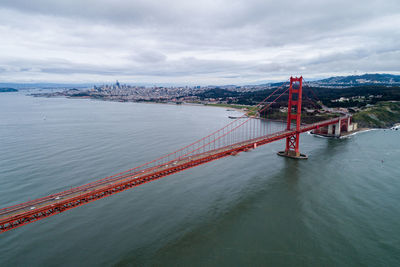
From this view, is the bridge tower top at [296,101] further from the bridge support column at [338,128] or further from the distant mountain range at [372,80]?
the distant mountain range at [372,80]

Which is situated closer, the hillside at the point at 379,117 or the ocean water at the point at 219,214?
the ocean water at the point at 219,214

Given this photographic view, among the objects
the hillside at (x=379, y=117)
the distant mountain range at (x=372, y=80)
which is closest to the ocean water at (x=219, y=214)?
the hillside at (x=379, y=117)

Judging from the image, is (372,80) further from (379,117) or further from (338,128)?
(338,128)

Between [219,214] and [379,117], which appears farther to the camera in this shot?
[379,117]

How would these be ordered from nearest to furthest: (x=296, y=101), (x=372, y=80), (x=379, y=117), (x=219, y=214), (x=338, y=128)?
(x=219, y=214)
(x=296, y=101)
(x=338, y=128)
(x=379, y=117)
(x=372, y=80)

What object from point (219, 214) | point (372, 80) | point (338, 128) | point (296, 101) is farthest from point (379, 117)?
point (372, 80)

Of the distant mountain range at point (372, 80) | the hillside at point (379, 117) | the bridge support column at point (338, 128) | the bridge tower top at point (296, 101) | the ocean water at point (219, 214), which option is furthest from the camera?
the distant mountain range at point (372, 80)

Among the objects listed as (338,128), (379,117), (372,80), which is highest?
(372,80)

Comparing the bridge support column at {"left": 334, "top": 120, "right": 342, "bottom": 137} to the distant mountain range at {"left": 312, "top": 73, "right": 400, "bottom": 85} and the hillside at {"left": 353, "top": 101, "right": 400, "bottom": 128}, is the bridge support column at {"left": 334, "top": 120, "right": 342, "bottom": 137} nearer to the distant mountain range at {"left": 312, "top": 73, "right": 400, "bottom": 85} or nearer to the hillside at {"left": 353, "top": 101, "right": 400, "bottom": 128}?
the hillside at {"left": 353, "top": 101, "right": 400, "bottom": 128}

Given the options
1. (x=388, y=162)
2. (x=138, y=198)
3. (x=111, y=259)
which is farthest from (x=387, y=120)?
(x=111, y=259)
